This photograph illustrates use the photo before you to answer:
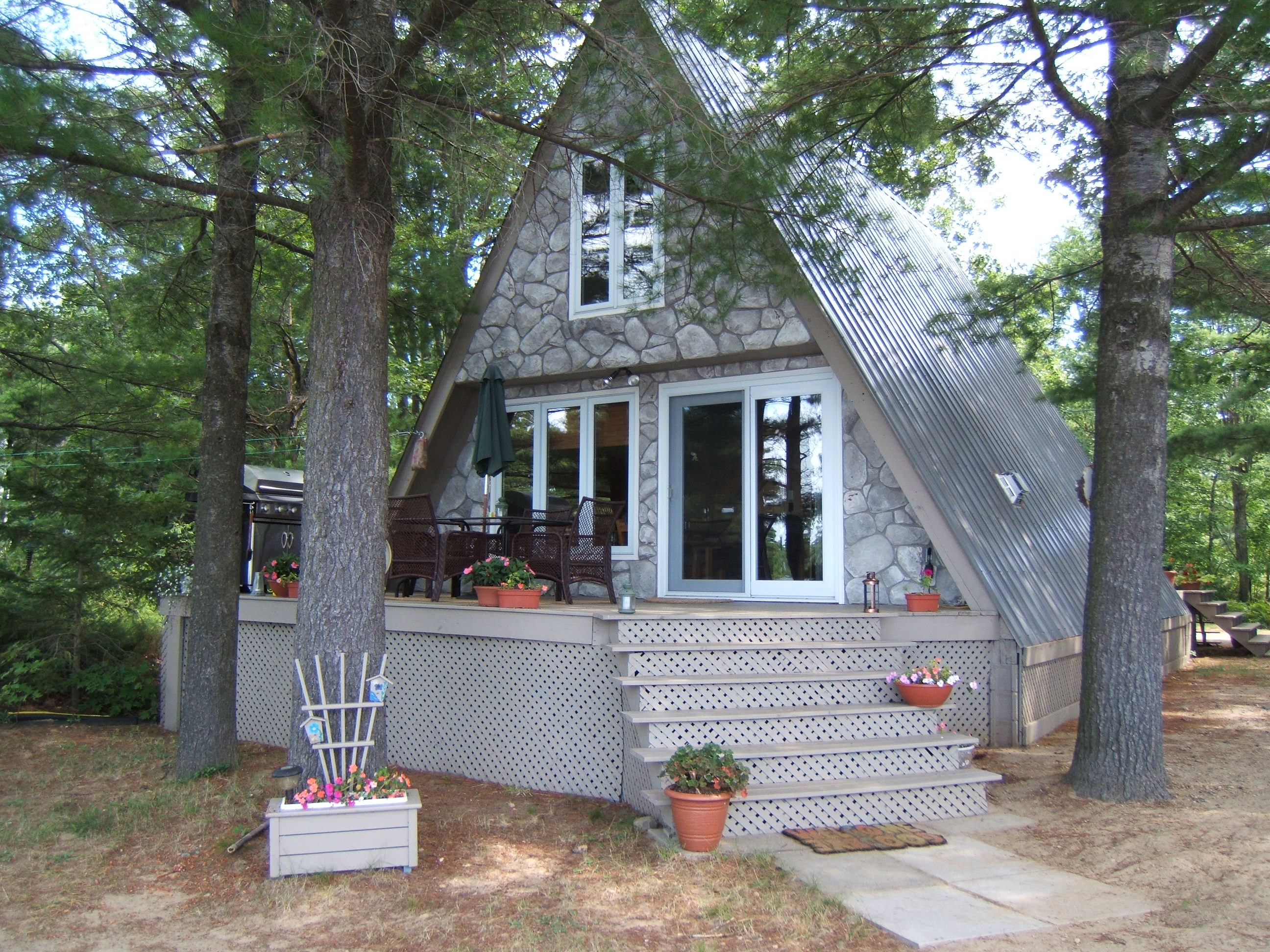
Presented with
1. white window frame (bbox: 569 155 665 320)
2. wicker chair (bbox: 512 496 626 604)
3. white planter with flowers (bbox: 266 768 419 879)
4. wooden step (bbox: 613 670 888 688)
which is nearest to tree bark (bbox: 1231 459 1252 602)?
white window frame (bbox: 569 155 665 320)

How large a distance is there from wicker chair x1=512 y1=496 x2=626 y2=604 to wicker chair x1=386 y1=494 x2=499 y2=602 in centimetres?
36

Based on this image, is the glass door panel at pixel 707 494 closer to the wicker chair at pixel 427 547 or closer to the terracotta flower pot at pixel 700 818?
the wicker chair at pixel 427 547

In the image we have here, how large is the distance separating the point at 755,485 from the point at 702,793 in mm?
3718

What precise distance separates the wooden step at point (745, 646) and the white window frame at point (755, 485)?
1335mm

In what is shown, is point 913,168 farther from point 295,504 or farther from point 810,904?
point 295,504

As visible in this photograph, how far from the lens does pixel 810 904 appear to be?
373cm

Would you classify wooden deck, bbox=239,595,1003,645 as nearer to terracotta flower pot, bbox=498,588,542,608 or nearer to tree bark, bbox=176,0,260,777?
terracotta flower pot, bbox=498,588,542,608

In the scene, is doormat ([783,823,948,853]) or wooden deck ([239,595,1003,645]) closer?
doormat ([783,823,948,853])

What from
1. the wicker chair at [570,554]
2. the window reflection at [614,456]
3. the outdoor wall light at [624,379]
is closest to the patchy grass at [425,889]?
the wicker chair at [570,554]

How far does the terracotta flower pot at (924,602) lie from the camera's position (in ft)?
21.3

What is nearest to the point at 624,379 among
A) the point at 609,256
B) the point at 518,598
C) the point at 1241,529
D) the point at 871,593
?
the point at 609,256

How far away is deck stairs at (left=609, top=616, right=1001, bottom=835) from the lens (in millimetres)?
4875

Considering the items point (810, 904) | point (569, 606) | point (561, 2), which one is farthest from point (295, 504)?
point (810, 904)

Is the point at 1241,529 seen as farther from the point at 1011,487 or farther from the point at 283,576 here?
the point at 283,576
